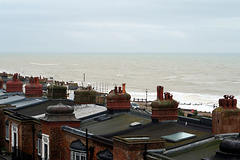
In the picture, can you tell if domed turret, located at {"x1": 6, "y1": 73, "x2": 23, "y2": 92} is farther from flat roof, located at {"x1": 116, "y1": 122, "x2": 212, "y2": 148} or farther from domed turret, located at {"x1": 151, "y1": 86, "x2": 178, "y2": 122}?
flat roof, located at {"x1": 116, "y1": 122, "x2": 212, "y2": 148}

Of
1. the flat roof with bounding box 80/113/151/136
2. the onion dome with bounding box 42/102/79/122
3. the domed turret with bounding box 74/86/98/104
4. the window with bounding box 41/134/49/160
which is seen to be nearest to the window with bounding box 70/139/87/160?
the flat roof with bounding box 80/113/151/136

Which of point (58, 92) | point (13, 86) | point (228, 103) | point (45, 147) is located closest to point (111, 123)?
point (45, 147)

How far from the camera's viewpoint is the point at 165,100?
96.2ft

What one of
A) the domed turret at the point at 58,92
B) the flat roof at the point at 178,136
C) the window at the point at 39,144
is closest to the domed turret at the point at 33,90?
the domed turret at the point at 58,92

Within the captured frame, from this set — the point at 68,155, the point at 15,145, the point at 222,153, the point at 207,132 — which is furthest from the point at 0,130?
the point at 222,153

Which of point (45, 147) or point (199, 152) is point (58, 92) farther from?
point (199, 152)

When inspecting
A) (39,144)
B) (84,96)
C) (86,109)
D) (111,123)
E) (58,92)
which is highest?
(58,92)

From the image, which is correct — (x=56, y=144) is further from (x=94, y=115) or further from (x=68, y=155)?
(x=94, y=115)

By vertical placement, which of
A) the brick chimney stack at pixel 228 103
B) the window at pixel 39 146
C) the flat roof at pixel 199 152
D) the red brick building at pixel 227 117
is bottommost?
the window at pixel 39 146

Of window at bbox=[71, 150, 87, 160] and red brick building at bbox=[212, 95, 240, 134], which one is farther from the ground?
red brick building at bbox=[212, 95, 240, 134]

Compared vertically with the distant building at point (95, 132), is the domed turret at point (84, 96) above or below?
above

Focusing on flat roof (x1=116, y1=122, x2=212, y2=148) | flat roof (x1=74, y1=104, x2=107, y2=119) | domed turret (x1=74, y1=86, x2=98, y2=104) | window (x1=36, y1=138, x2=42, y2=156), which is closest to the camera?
flat roof (x1=116, y1=122, x2=212, y2=148)

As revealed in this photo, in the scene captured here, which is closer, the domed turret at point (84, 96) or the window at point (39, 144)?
the window at point (39, 144)

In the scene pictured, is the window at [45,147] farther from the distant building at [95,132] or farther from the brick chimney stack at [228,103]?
the brick chimney stack at [228,103]
